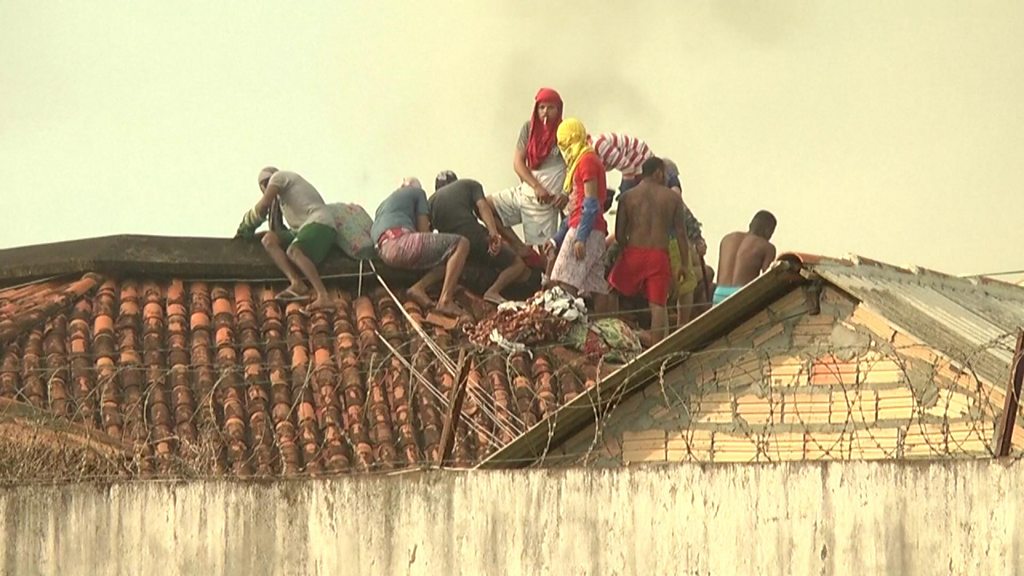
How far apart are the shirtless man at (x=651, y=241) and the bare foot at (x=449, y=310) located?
3.81ft

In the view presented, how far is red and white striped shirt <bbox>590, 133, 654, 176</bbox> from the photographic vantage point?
637 inches

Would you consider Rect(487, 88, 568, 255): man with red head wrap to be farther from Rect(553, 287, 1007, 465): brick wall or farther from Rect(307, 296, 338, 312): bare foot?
Rect(553, 287, 1007, 465): brick wall

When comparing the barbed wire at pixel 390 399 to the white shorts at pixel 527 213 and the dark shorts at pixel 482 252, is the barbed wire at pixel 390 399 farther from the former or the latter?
the white shorts at pixel 527 213

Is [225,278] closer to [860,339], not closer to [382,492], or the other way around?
[860,339]

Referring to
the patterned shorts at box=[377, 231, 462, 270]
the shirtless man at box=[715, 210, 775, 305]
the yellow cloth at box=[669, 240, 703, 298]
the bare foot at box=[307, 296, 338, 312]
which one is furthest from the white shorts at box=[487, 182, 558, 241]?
the shirtless man at box=[715, 210, 775, 305]

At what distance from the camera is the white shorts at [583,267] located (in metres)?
15.6

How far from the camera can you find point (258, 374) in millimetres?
15266

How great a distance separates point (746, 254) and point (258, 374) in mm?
3420

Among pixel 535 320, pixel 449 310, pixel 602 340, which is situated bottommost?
pixel 602 340

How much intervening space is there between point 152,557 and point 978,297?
6031 millimetres

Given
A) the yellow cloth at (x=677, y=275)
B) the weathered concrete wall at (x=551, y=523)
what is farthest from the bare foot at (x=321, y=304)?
the weathered concrete wall at (x=551, y=523)

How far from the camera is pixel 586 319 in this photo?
1548cm

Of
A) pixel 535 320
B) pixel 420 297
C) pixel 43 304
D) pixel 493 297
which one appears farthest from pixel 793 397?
pixel 43 304

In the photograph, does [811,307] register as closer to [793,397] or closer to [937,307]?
[793,397]
